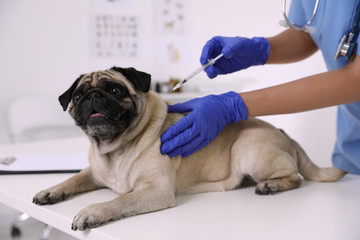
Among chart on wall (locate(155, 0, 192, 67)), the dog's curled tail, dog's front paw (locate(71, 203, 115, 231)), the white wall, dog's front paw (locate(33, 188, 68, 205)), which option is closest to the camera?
dog's front paw (locate(71, 203, 115, 231))

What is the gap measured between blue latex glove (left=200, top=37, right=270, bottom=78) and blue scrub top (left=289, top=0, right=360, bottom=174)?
18cm

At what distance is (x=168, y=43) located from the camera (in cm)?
376

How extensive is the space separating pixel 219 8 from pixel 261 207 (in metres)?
3.09

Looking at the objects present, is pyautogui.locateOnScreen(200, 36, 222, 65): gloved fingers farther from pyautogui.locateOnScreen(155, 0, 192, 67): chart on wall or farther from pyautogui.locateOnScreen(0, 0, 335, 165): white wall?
pyautogui.locateOnScreen(155, 0, 192, 67): chart on wall

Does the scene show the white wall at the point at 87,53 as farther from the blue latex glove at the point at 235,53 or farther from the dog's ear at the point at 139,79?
the dog's ear at the point at 139,79

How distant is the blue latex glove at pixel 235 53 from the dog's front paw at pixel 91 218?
2.55 feet

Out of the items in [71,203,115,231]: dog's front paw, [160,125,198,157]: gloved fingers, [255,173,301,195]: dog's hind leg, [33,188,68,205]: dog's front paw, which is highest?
[160,125,198,157]: gloved fingers

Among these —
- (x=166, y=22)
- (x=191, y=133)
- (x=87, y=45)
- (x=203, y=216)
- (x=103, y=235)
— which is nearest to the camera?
(x=103, y=235)

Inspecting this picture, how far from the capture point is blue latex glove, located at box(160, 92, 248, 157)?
117 cm

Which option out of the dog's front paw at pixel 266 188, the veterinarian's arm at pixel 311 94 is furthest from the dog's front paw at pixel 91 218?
the veterinarian's arm at pixel 311 94

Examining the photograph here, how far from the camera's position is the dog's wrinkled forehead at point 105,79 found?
1169 mm

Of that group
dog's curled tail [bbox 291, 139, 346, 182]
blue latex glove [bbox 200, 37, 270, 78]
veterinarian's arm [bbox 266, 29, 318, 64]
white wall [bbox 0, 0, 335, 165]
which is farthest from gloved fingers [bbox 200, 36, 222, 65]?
white wall [bbox 0, 0, 335, 165]

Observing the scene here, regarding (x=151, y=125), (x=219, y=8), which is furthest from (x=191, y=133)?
(x=219, y=8)

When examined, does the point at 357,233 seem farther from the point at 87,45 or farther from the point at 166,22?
the point at 166,22
